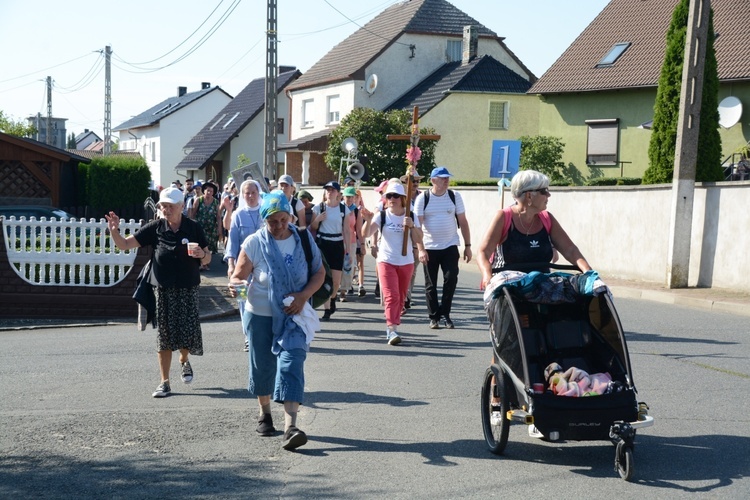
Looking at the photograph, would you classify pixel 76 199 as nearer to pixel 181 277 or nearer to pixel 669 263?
pixel 669 263

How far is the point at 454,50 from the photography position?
49.2 m

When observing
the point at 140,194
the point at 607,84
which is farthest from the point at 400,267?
the point at 607,84

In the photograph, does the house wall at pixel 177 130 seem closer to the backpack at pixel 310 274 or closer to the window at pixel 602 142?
the window at pixel 602 142

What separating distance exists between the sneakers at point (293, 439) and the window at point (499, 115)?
38886 mm

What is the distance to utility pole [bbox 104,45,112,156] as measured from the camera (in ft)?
158

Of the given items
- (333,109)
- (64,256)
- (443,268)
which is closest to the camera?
(443,268)

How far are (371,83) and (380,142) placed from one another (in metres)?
9.41

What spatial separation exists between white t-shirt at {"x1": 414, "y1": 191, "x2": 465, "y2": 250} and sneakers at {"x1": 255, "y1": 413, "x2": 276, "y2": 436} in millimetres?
5439

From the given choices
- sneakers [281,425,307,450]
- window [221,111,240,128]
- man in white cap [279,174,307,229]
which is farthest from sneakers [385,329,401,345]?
window [221,111,240,128]

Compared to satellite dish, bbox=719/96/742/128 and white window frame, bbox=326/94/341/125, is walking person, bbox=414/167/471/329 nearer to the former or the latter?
satellite dish, bbox=719/96/742/128

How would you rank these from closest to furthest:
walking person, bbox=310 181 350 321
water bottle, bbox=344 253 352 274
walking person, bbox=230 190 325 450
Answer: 1. walking person, bbox=230 190 325 450
2. walking person, bbox=310 181 350 321
3. water bottle, bbox=344 253 352 274

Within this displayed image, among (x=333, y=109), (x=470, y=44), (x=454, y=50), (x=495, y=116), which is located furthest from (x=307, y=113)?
Result: (x=495, y=116)

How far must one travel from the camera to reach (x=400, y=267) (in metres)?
11.6

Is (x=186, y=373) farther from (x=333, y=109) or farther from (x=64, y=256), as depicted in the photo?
(x=333, y=109)
